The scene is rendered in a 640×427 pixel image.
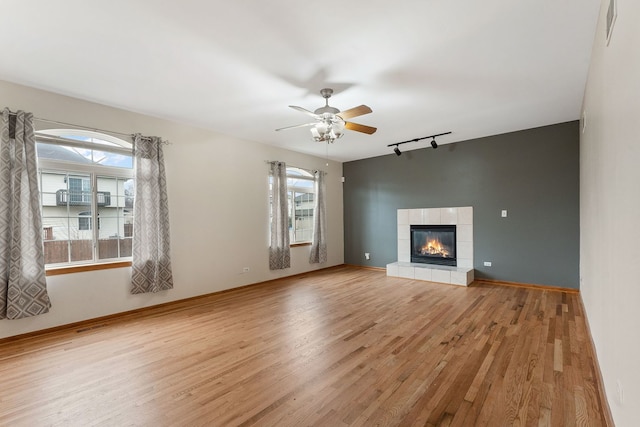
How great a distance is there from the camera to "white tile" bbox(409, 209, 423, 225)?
6502mm

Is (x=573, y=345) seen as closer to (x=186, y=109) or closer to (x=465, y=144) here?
(x=465, y=144)

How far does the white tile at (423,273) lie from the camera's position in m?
5.79

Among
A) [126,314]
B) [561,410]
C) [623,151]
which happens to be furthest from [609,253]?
[126,314]

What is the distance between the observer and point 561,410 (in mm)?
1948

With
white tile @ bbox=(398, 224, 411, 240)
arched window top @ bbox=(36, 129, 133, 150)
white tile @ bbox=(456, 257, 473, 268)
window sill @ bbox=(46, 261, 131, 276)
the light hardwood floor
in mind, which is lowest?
the light hardwood floor

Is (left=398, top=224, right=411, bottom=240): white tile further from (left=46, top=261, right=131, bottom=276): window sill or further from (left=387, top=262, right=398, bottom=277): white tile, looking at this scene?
(left=46, top=261, right=131, bottom=276): window sill

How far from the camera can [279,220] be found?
6.02 m

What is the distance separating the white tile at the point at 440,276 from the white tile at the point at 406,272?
42cm

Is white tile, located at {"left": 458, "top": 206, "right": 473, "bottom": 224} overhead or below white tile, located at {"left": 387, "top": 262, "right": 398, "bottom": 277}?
overhead

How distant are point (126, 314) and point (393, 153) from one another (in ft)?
19.4

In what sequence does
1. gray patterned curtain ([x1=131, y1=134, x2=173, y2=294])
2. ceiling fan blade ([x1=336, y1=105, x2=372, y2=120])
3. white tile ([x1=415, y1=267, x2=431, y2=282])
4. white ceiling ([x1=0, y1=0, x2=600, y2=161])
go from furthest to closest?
white tile ([x1=415, y1=267, x2=431, y2=282])
gray patterned curtain ([x1=131, y1=134, x2=173, y2=294])
ceiling fan blade ([x1=336, y1=105, x2=372, y2=120])
white ceiling ([x1=0, y1=0, x2=600, y2=161])

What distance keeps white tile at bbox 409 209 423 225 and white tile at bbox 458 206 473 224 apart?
0.80 meters

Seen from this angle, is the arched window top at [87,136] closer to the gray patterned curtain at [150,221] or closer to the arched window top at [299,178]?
the gray patterned curtain at [150,221]

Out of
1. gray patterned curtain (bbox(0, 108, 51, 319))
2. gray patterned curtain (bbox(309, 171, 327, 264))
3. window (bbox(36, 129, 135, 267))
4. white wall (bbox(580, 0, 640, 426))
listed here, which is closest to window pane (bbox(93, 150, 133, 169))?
window (bbox(36, 129, 135, 267))
